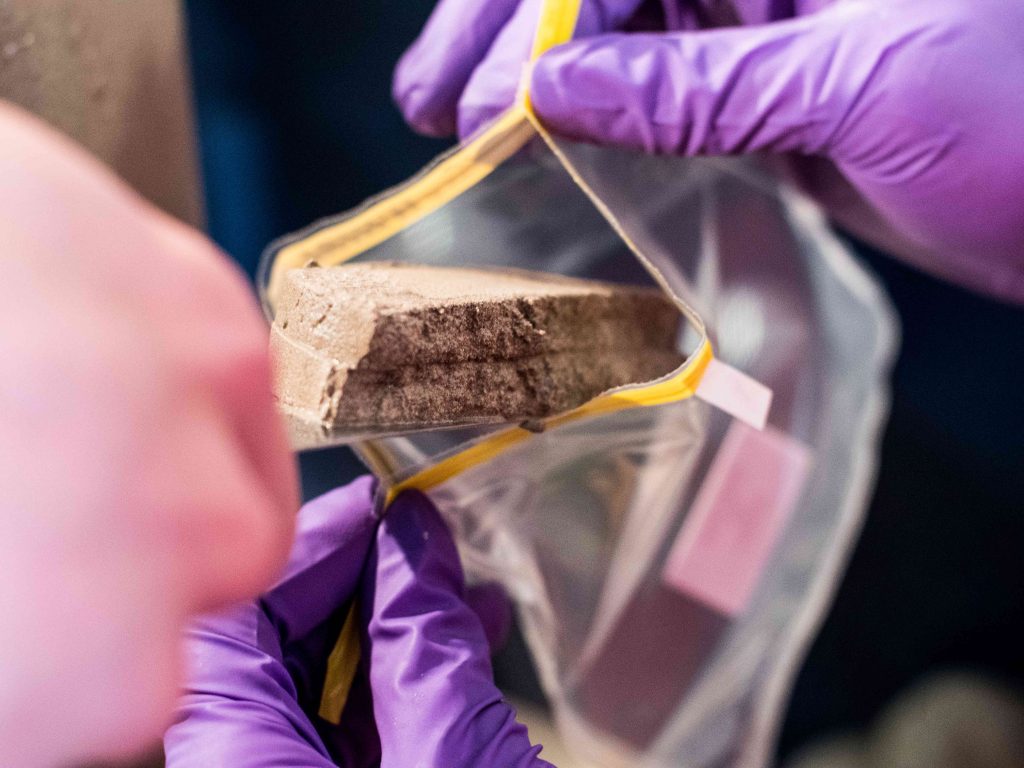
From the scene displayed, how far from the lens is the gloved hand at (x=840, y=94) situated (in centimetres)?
58

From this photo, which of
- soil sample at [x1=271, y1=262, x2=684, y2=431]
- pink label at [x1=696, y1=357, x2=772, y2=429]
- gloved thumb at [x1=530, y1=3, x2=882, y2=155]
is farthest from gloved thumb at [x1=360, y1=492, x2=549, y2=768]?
gloved thumb at [x1=530, y1=3, x2=882, y2=155]

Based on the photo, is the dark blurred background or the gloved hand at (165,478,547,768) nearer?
the gloved hand at (165,478,547,768)

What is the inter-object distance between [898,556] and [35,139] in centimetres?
119

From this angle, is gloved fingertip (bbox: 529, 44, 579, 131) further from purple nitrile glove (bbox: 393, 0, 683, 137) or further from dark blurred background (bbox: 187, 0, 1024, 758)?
dark blurred background (bbox: 187, 0, 1024, 758)

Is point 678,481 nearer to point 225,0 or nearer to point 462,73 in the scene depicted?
point 462,73

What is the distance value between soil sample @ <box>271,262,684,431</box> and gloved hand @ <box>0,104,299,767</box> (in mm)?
139

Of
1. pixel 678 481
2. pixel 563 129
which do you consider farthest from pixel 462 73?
pixel 678 481

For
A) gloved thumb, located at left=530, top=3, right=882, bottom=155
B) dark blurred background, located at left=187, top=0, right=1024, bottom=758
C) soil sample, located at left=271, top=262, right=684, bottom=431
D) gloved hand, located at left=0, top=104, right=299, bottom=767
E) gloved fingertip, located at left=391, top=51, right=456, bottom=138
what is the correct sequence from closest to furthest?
gloved hand, located at left=0, top=104, right=299, bottom=767 < soil sample, located at left=271, top=262, right=684, bottom=431 < gloved thumb, located at left=530, top=3, right=882, bottom=155 < gloved fingertip, located at left=391, top=51, right=456, bottom=138 < dark blurred background, located at left=187, top=0, right=1024, bottom=758

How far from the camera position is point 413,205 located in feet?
2.05

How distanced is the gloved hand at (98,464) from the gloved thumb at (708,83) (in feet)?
1.41

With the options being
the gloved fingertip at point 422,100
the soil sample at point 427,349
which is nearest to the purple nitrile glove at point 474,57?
the gloved fingertip at point 422,100

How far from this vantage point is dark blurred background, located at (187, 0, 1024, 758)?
1054mm

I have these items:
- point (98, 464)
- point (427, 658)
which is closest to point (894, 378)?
point (427, 658)

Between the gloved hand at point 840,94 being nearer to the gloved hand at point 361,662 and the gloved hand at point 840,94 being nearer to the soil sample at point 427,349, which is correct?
the soil sample at point 427,349
